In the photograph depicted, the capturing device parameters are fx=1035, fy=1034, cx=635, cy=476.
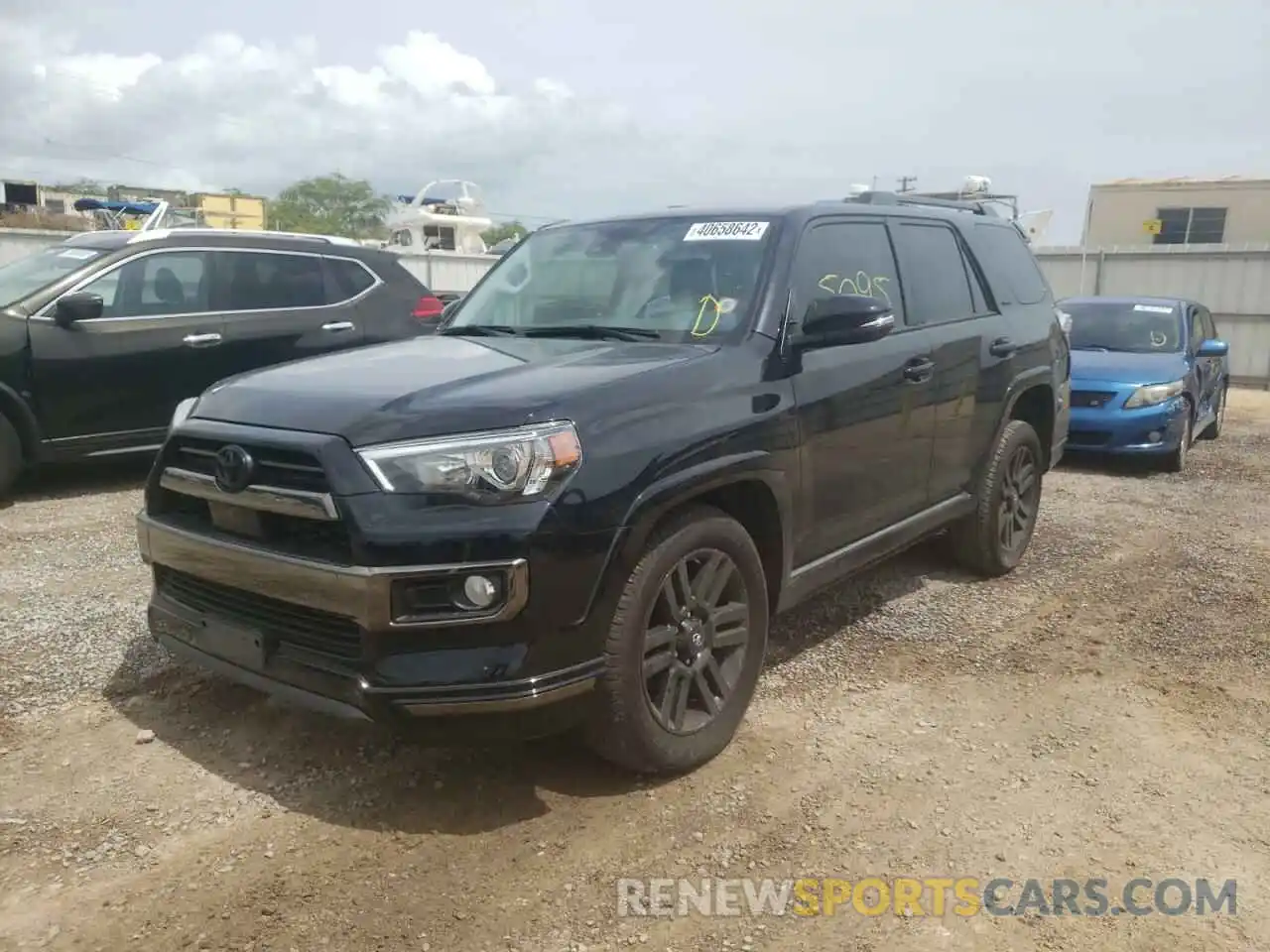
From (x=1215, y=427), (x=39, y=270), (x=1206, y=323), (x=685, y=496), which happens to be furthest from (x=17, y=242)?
(x=1215, y=427)

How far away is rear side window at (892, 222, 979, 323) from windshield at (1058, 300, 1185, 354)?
5.82 m

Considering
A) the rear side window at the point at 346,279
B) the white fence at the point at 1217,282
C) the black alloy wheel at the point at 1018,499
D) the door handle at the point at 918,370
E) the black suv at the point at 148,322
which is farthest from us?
the white fence at the point at 1217,282

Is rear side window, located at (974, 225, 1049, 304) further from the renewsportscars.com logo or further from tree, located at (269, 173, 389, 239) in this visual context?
tree, located at (269, 173, 389, 239)

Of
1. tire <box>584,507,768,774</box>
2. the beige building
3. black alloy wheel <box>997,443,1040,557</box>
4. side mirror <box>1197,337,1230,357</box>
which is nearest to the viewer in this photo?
tire <box>584,507,768,774</box>

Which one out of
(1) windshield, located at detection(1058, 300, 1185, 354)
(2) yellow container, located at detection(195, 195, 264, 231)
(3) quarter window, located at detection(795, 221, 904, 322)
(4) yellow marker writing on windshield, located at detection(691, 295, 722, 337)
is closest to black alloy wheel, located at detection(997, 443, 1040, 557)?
(3) quarter window, located at detection(795, 221, 904, 322)

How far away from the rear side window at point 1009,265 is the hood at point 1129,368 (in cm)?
359

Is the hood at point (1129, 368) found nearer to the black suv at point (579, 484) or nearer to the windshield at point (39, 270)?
the black suv at point (579, 484)

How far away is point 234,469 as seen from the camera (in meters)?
3.02

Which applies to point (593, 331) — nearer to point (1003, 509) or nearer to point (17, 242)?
point (1003, 509)

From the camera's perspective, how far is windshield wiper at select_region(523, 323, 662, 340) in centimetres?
380

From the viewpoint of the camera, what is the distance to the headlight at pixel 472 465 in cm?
281

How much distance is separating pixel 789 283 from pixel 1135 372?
664cm

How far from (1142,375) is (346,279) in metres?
6.90

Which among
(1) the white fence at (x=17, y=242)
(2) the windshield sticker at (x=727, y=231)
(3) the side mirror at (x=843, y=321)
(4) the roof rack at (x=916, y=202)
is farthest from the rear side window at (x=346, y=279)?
(1) the white fence at (x=17, y=242)
